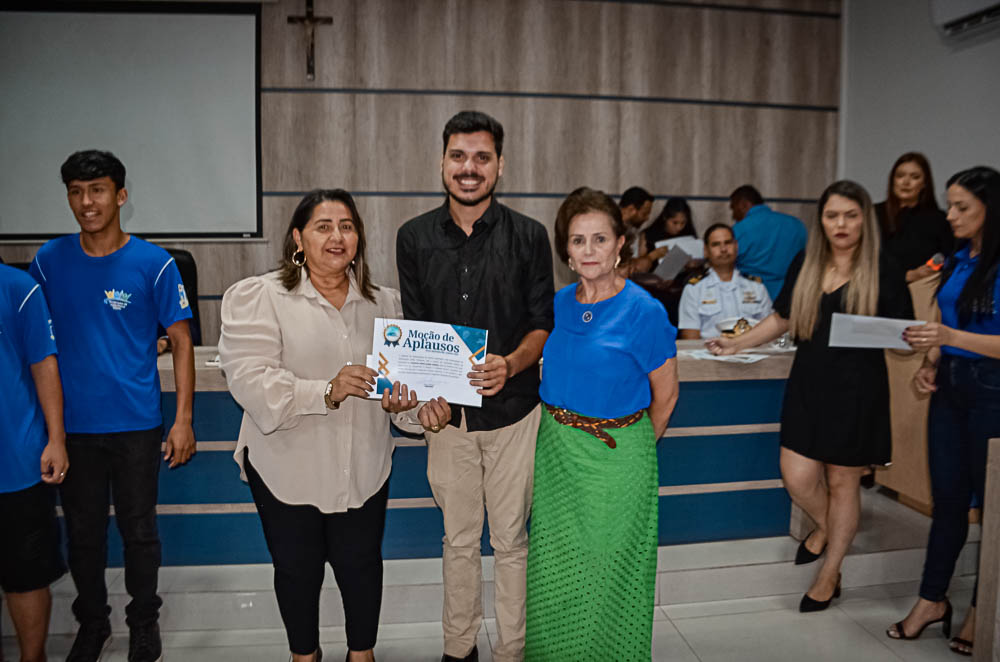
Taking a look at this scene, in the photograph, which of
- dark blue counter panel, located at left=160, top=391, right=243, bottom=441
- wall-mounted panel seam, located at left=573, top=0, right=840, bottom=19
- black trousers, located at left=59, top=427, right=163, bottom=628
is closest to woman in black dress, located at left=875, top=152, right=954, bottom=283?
wall-mounted panel seam, located at left=573, top=0, right=840, bottom=19

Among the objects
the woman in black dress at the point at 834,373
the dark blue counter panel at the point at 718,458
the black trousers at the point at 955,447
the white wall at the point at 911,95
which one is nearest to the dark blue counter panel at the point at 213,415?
the dark blue counter panel at the point at 718,458

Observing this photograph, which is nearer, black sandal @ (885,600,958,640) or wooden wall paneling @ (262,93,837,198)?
black sandal @ (885,600,958,640)

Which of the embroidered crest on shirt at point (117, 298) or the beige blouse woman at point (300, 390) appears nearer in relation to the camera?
the beige blouse woman at point (300, 390)

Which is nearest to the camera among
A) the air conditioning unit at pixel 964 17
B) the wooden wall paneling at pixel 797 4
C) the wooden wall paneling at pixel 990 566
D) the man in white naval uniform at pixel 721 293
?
the wooden wall paneling at pixel 990 566

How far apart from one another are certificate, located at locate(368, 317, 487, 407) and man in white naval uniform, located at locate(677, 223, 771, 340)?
2.09m

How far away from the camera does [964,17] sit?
412 centimetres

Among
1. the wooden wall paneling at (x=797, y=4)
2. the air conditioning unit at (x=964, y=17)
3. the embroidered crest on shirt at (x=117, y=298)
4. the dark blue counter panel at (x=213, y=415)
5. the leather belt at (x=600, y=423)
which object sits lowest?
the dark blue counter panel at (x=213, y=415)

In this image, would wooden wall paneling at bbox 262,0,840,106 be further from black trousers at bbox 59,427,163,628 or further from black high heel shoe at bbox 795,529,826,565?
black high heel shoe at bbox 795,529,826,565

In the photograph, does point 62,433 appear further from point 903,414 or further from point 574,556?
point 903,414

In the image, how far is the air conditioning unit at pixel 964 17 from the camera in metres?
3.95

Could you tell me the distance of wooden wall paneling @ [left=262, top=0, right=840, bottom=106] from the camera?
4754 mm

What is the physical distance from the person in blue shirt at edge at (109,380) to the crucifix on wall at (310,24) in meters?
3.01

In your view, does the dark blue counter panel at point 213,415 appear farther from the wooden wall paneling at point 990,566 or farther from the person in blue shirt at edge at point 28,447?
the wooden wall paneling at point 990,566

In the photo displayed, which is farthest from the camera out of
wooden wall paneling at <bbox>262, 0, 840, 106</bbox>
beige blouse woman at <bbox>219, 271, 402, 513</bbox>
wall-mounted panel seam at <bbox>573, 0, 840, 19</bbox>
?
wall-mounted panel seam at <bbox>573, 0, 840, 19</bbox>
